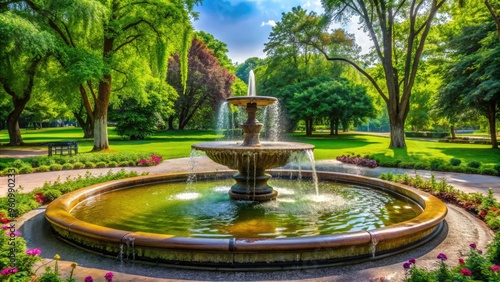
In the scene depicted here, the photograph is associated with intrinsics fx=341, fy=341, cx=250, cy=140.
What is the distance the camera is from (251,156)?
28.2 ft

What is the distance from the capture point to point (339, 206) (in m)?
8.73

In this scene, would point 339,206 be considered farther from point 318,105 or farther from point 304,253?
point 318,105

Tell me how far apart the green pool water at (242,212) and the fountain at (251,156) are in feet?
1.44

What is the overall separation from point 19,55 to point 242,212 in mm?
18423

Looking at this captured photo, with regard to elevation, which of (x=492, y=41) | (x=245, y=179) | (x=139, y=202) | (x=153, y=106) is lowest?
(x=139, y=202)

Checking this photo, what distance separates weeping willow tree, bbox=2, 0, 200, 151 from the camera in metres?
18.5

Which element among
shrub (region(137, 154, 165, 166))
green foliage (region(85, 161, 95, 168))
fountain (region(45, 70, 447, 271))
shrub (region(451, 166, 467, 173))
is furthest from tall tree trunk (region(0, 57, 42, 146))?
shrub (region(451, 166, 467, 173))

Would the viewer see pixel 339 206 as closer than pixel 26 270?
No

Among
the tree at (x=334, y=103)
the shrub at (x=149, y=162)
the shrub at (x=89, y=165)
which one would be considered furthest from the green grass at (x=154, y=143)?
the tree at (x=334, y=103)

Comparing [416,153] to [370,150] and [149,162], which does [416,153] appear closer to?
[370,150]

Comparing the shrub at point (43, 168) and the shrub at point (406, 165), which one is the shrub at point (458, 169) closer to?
the shrub at point (406, 165)

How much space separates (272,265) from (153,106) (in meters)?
37.5

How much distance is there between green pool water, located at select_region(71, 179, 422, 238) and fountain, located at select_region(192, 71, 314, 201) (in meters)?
0.44

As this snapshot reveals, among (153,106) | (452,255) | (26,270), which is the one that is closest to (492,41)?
(452,255)
